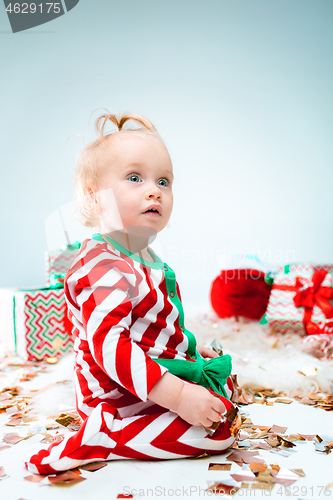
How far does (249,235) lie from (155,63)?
0.83 m

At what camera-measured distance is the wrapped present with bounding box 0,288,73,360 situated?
45.4 inches

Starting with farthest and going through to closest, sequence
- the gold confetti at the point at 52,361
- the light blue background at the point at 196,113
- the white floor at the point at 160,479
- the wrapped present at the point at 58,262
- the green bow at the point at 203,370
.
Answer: the wrapped present at the point at 58,262 → the gold confetti at the point at 52,361 → the light blue background at the point at 196,113 → the green bow at the point at 203,370 → the white floor at the point at 160,479

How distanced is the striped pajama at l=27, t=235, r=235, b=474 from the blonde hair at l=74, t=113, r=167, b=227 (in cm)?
5

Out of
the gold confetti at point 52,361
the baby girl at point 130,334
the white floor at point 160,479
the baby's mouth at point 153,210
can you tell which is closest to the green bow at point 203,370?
the baby girl at point 130,334

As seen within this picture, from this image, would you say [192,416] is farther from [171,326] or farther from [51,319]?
[51,319]

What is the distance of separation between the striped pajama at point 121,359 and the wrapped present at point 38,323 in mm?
548

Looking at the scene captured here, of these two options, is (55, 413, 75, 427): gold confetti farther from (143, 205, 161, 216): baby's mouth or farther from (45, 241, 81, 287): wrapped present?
(45, 241, 81, 287): wrapped present

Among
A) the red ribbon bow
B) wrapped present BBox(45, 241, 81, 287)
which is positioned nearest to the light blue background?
wrapped present BBox(45, 241, 81, 287)

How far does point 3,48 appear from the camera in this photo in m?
0.96

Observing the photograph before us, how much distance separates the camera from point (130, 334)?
23.6 inches

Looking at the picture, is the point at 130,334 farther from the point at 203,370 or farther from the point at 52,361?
the point at 52,361

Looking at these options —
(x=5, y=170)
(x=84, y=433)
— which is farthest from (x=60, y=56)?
(x=84, y=433)

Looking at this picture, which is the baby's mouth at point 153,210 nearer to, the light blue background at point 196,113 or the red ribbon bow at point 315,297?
the light blue background at point 196,113

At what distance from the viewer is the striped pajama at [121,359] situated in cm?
53
